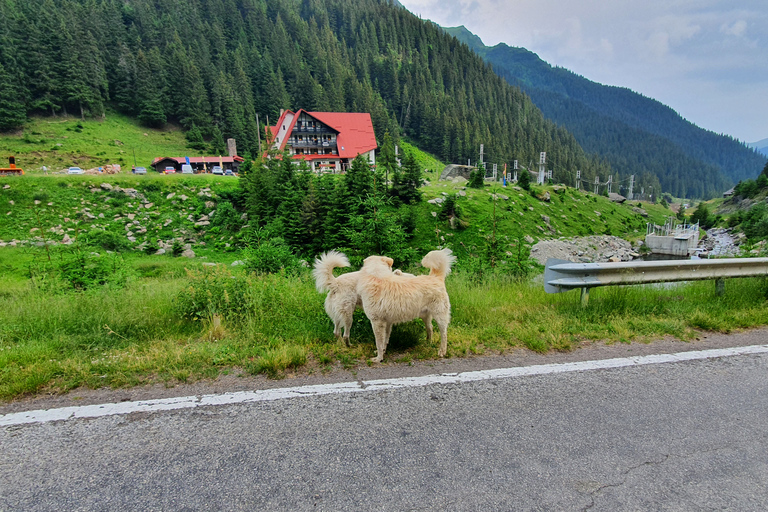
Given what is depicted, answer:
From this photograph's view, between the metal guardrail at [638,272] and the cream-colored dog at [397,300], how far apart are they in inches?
96.2

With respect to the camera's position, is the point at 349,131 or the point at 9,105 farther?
the point at 349,131

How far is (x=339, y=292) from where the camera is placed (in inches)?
182

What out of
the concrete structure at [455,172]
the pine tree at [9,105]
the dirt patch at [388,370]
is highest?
A: the pine tree at [9,105]

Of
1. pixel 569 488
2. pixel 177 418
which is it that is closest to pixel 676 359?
pixel 569 488

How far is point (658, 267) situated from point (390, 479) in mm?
6139

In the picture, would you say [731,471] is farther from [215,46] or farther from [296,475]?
Result: [215,46]

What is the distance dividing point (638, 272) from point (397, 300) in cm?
461

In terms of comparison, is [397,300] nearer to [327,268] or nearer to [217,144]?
[327,268]

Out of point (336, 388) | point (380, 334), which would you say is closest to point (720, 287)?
point (380, 334)

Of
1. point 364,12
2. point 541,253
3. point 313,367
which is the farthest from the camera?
point 364,12

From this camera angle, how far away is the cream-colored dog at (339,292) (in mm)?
4570

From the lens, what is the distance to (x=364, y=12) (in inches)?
6412

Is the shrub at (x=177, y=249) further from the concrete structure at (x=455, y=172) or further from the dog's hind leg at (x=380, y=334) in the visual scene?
the concrete structure at (x=455, y=172)

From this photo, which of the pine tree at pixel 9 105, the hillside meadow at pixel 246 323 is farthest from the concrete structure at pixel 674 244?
the pine tree at pixel 9 105
